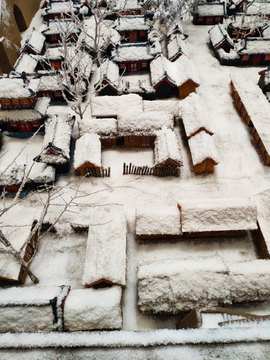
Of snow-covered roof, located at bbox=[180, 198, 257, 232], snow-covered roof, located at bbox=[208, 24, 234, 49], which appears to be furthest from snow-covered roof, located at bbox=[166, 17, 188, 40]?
snow-covered roof, located at bbox=[180, 198, 257, 232]

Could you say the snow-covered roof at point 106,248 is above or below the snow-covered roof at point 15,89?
below

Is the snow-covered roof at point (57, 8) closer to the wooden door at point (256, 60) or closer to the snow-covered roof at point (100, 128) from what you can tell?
the snow-covered roof at point (100, 128)

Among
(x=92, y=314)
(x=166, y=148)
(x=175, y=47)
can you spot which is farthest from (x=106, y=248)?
(x=175, y=47)

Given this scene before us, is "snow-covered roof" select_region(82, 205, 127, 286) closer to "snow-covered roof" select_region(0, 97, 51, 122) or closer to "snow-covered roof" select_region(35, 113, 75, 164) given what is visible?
"snow-covered roof" select_region(35, 113, 75, 164)

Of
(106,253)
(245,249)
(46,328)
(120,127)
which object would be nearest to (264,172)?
(245,249)

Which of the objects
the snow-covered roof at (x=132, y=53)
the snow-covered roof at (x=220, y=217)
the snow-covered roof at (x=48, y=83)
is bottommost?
the snow-covered roof at (x=220, y=217)

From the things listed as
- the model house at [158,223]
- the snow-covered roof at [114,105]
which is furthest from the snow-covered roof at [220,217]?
the snow-covered roof at [114,105]
